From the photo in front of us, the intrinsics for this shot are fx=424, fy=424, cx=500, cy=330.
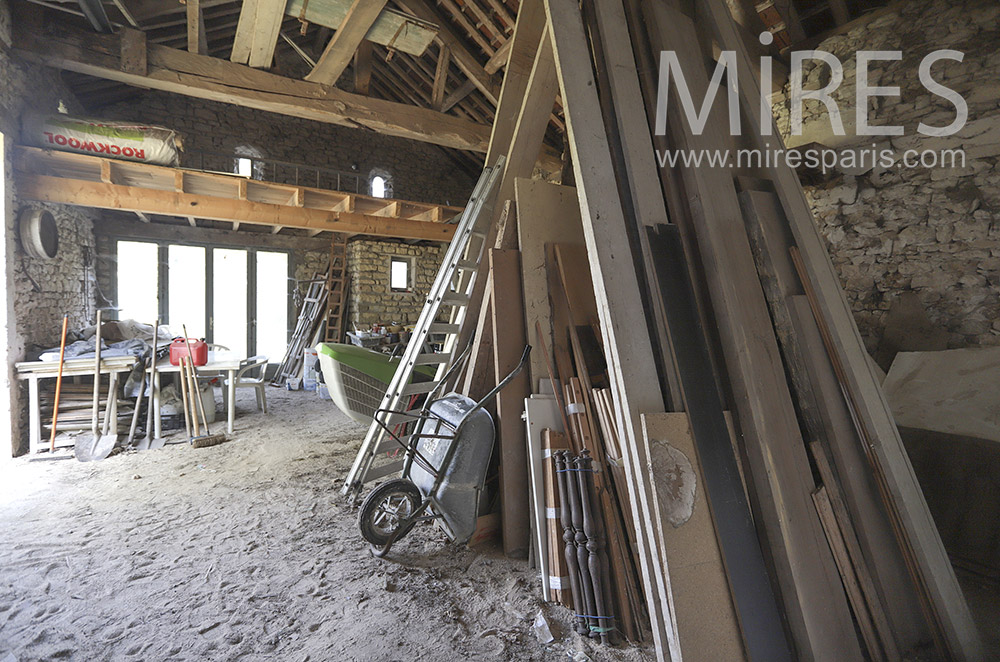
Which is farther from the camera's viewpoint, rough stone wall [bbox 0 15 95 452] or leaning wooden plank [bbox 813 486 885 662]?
rough stone wall [bbox 0 15 95 452]

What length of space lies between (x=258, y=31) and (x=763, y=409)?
5471mm

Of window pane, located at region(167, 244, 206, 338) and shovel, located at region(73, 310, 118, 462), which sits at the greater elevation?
window pane, located at region(167, 244, 206, 338)

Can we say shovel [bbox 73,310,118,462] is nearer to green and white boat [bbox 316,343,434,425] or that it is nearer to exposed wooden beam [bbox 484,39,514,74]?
green and white boat [bbox 316,343,434,425]

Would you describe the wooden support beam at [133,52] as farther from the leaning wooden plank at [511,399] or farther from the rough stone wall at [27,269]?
the leaning wooden plank at [511,399]

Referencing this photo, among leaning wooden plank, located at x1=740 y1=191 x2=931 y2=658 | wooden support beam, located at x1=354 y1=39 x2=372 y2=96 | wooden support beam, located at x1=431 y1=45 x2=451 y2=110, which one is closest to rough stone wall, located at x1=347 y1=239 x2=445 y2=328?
wooden support beam, located at x1=354 y1=39 x2=372 y2=96

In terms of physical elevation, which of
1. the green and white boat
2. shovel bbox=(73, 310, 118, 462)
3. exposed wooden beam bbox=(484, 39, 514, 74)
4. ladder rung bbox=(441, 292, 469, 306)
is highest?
exposed wooden beam bbox=(484, 39, 514, 74)

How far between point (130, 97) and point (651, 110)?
10.3 meters

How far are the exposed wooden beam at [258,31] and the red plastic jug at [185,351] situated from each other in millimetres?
3215

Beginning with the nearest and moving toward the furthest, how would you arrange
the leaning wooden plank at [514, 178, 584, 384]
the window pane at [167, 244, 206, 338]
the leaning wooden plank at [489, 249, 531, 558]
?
the leaning wooden plank at [489, 249, 531, 558] < the leaning wooden plank at [514, 178, 584, 384] < the window pane at [167, 244, 206, 338]

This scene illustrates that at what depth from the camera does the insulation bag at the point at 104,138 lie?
14.9 ft

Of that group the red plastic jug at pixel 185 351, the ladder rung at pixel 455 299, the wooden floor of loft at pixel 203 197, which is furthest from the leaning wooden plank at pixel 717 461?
the wooden floor of loft at pixel 203 197

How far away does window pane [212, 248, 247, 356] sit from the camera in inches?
334

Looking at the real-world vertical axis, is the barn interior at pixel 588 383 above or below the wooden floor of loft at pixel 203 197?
below

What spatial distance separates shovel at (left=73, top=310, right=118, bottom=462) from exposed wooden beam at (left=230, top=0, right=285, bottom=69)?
3.12 m
